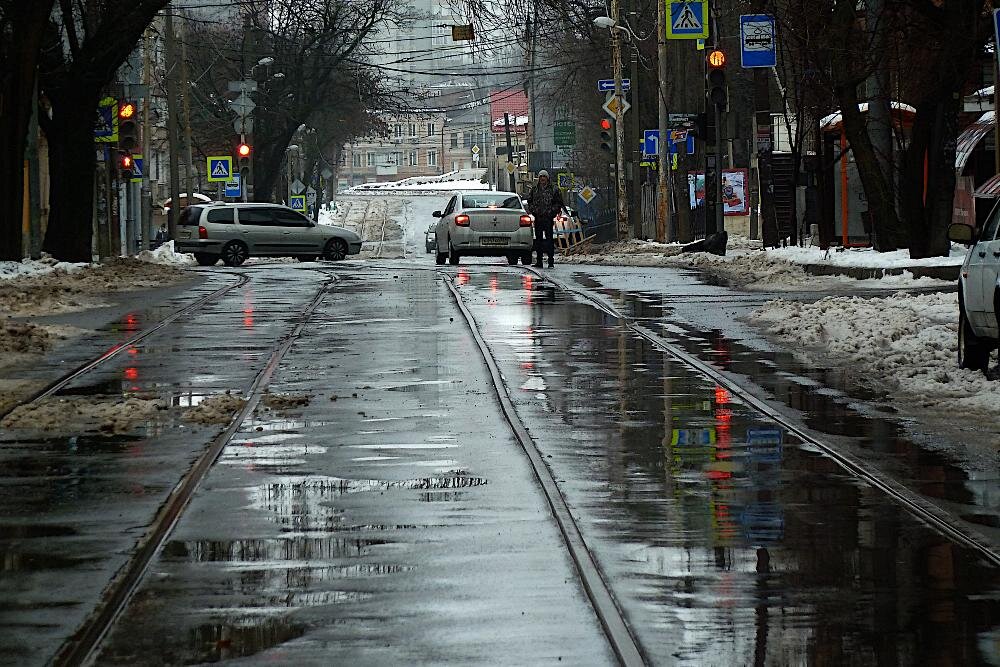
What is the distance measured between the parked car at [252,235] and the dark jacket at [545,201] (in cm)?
1135

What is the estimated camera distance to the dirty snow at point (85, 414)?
1190cm

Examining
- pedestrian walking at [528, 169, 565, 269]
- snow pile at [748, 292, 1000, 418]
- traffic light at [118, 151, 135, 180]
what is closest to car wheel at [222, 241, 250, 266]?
traffic light at [118, 151, 135, 180]

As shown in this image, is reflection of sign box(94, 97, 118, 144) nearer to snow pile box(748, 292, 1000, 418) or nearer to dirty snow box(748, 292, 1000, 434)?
snow pile box(748, 292, 1000, 418)

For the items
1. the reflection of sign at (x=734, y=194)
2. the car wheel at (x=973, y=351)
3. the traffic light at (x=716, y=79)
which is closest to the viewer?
the car wheel at (x=973, y=351)

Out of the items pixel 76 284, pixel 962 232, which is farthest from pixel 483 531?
pixel 76 284

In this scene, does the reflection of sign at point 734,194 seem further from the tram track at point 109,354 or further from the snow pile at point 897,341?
the snow pile at point 897,341

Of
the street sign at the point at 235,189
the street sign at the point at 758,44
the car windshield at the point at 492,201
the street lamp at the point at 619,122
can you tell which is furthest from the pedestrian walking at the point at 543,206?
the street sign at the point at 235,189

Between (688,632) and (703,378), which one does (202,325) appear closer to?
(703,378)

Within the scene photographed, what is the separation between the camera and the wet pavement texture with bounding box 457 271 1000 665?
19.9ft

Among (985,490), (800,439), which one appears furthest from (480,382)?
(985,490)

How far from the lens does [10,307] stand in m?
23.3

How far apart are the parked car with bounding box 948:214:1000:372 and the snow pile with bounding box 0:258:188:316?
12.1 metres

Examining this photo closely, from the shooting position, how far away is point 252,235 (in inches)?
1758

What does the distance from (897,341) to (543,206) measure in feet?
58.9
